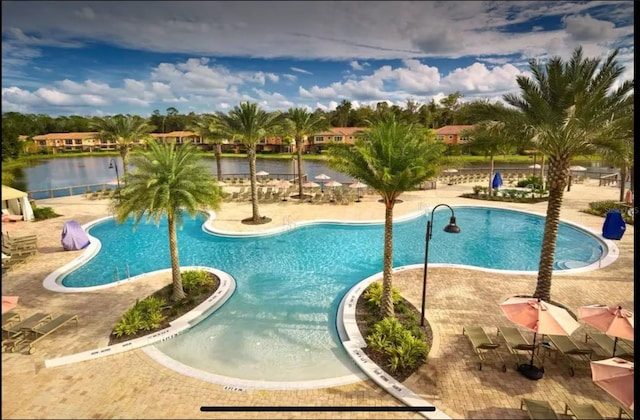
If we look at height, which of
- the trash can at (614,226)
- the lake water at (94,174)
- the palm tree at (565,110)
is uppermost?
the palm tree at (565,110)

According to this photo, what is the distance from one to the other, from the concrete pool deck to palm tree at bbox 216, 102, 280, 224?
31.9 feet

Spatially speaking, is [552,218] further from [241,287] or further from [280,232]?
[280,232]

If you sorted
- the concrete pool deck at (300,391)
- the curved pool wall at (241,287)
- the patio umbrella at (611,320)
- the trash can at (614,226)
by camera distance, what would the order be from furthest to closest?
1. the trash can at (614,226)
2. the curved pool wall at (241,287)
3. the patio umbrella at (611,320)
4. the concrete pool deck at (300,391)

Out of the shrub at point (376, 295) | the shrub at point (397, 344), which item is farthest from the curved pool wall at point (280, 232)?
the shrub at point (397, 344)

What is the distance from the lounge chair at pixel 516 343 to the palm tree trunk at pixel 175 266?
32.8 ft

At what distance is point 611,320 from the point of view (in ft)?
28.8

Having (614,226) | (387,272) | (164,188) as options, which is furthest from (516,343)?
(614,226)

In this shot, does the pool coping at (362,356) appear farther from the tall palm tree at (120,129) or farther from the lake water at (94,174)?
the lake water at (94,174)

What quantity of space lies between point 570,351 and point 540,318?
1464 mm

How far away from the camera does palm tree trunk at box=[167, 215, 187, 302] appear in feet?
41.5

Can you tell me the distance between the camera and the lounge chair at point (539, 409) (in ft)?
24.2

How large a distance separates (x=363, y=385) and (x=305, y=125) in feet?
74.1

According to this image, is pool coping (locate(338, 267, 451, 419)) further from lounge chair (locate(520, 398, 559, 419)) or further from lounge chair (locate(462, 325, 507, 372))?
lounge chair (locate(462, 325, 507, 372))

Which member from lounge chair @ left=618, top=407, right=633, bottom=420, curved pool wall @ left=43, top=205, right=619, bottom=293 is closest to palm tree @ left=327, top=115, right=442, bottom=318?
lounge chair @ left=618, top=407, right=633, bottom=420
